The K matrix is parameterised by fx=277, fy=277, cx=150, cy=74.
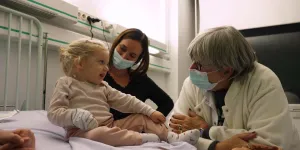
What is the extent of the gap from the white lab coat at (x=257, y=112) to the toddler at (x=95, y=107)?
22 cm

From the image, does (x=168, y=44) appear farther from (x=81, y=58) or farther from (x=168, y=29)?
(x=81, y=58)

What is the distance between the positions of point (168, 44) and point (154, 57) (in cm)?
45

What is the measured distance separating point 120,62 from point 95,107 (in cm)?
59

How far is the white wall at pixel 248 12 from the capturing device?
3.31m

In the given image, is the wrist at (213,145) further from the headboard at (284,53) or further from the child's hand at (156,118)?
the headboard at (284,53)

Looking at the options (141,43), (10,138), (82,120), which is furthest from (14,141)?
(141,43)

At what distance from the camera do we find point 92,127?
1.18 meters

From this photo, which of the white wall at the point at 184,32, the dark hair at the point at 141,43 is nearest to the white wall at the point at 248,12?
the white wall at the point at 184,32

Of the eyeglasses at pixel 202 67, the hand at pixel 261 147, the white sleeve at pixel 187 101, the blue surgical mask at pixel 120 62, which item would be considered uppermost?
the blue surgical mask at pixel 120 62

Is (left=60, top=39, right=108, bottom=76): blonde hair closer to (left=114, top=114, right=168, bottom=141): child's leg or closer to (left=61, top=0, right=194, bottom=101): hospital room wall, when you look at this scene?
(left=114, top=114, right=168, bottom=141): child's leg

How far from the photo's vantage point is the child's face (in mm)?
1368

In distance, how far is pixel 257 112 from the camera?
136 cm

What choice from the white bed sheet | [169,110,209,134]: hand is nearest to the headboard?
[169,110,209,134]: hand

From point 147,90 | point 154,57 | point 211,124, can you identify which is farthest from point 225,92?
point 154,57
